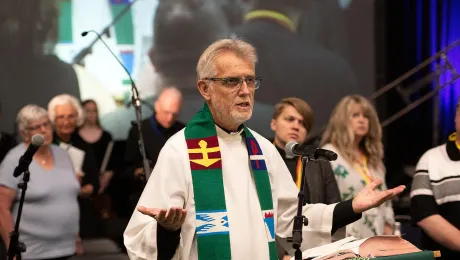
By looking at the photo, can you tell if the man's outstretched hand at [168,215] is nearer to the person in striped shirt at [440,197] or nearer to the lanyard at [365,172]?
the person in striped shirt at [440,197]

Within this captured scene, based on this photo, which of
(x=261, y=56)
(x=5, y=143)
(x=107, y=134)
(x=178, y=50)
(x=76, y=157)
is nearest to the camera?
(x=76, y=157)

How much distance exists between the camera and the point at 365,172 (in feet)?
19.7

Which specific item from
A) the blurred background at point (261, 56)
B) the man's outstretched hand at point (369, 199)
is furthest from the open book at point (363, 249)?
the blurred background at point (261, 56)

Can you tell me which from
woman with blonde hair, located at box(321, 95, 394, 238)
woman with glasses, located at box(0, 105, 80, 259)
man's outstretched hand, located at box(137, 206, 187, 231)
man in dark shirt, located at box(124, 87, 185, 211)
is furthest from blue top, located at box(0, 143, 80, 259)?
man's outstretched hand, located at box(137, 206, 187, 231)

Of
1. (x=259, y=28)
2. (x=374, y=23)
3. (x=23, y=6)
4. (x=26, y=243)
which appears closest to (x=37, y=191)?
(x=26, y=243)

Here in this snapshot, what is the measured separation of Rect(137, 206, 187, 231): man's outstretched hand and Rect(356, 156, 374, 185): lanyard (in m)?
2.71

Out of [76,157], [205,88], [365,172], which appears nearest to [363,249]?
[205,88]

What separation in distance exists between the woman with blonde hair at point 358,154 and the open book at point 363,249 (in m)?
2.09

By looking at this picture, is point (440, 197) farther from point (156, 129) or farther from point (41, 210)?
point (156, 129)

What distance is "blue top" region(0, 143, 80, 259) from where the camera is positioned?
5.80 metres

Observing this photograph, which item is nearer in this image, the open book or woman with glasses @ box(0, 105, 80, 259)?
the open book

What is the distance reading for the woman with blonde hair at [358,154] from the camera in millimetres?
5855

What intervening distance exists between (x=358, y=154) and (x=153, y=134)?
5.98 feet

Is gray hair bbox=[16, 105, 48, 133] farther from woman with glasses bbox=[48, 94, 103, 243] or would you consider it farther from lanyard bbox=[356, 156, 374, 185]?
lanyard bbox=[356, 156, 374, 185]
